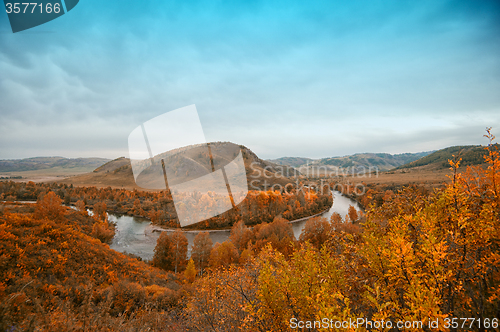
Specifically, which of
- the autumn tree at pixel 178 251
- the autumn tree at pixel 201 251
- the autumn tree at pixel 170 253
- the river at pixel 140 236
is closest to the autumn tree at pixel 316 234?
the autumn tree at pixel 201 251

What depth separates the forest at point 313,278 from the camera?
285 centimetres

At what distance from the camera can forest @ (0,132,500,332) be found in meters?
2.85

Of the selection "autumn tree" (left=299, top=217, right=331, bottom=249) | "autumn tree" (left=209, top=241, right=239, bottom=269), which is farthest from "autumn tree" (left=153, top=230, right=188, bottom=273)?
"autumn tree" (left=299, top=217, right=331, bottom=249)

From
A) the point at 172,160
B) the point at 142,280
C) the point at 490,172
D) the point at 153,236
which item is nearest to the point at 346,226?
the point at 142,280

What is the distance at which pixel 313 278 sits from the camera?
4297 millimetres

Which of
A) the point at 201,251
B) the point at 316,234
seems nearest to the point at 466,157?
the point at 316,234

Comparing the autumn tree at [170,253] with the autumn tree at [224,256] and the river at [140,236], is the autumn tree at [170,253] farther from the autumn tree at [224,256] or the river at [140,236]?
the river at [140,236]

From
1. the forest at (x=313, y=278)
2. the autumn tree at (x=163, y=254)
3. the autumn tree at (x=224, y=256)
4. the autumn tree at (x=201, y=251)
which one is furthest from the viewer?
the autumn tree at (x=201, y=251)

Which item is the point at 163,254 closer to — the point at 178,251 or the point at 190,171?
the point at 178,251

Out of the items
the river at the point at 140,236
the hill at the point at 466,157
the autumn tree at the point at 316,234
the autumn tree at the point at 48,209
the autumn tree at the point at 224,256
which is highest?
the hill at the point at 466,157

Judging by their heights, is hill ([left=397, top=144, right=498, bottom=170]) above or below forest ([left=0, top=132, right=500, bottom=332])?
above

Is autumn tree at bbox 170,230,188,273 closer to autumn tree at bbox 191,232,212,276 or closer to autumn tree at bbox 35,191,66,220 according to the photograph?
autumn tree at bbox 191,232,212,276

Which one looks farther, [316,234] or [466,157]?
[466,157]

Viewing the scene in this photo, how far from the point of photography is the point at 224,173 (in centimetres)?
14388
